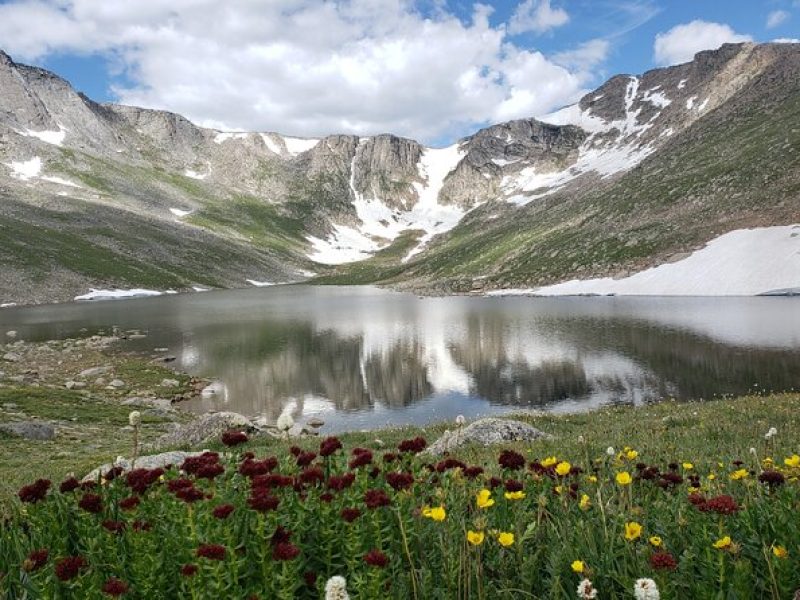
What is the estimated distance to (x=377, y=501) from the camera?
3.68 m

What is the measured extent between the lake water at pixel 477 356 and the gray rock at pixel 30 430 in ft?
46.8

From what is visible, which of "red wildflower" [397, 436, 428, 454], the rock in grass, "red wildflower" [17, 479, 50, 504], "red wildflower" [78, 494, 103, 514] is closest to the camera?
"red wildflower" [78, 494, 103, 514]

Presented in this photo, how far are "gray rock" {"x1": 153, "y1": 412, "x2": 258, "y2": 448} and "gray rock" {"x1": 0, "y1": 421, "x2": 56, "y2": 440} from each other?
21.9ft

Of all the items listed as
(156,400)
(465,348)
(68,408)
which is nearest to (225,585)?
(68,408)

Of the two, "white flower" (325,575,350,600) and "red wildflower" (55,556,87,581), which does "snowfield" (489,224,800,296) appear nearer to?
"white flower" (325,575,350,600)

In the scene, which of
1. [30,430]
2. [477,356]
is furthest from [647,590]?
[477,356]

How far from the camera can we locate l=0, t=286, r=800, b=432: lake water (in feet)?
128

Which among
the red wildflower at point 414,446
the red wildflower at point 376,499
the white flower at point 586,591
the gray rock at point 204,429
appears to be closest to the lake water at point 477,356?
the gray rock at point 204,429

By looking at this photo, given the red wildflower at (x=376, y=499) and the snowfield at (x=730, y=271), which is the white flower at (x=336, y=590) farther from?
the snowfield at (x=730, y=271)

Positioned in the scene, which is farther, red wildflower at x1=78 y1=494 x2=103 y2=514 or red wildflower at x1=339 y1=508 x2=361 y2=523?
red wildflower at x1=78 y1=494 x2=103 y2=514

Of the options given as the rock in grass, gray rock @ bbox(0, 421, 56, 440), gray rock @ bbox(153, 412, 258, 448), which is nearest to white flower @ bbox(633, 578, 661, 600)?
the rock in grass

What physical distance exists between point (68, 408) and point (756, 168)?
14488 centimetres

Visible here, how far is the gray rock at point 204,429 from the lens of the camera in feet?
75.9

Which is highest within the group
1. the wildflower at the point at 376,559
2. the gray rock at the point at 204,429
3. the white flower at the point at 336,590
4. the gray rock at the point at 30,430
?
the white flower at the point at 336,590
